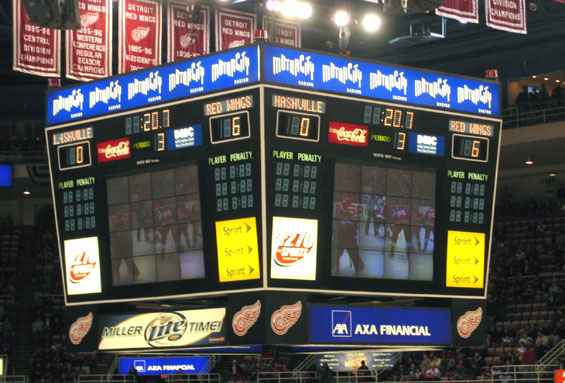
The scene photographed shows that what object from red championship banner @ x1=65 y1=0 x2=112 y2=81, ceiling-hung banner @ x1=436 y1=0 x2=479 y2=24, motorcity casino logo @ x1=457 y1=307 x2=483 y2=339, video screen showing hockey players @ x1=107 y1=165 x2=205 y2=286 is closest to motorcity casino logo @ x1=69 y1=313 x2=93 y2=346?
video screen showing hockey players @ x1=107 y1=165 x2=205 y2=286

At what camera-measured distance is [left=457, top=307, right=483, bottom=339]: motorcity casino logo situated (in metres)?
20.5

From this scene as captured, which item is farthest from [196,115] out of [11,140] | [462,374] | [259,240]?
[11,140]

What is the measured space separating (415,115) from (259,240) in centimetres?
381

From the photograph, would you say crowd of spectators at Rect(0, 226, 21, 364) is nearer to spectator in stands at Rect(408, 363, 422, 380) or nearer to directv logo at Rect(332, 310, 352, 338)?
spectator in stands at Rect(408, 363, 422, 380)

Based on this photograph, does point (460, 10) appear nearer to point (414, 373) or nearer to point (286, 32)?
point (286, 32)

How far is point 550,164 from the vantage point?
112 feet

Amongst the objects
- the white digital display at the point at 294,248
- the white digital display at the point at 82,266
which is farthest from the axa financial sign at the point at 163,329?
the white digital display at the point at 294,248

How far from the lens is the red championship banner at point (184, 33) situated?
74.1 feet

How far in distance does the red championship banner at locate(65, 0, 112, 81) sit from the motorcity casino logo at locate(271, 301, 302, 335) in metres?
6.12

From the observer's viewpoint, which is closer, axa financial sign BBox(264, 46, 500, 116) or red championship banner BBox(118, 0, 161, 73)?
axa financial sign BBox(264, 46, 500, 116)

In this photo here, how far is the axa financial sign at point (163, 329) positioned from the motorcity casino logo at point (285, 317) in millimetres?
1239

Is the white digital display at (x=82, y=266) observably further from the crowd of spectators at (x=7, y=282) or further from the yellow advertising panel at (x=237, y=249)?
the crowd of spectators at (x=7, y=282)

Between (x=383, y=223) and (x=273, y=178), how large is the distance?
2.33 meters

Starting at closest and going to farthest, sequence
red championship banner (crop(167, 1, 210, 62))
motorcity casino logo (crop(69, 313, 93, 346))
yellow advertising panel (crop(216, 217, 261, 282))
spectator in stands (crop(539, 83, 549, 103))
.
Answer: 1. yellow advertising panel (crop(216, 217, 261, 282))
2. motorcity casino logo (crop(69, 313, 93, 346))
3. red championship banner (crop(167, 1, 210, 62))
4. spectator in stands (crop(539, 83, 549, 103))
